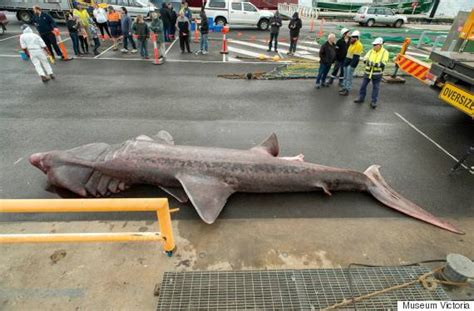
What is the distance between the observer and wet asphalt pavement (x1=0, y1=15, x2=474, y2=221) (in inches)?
183

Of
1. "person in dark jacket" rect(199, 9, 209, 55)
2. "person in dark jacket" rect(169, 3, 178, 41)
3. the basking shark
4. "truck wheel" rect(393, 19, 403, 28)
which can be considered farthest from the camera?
"truck wheel" rect(393, 19, 403, 28)

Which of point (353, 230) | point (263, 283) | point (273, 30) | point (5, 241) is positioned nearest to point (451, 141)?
point (353, 230)

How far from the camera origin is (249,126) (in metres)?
7.13

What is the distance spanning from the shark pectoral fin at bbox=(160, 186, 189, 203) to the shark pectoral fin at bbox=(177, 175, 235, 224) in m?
0.34

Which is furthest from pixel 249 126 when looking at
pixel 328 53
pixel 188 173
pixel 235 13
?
pixel 235 13

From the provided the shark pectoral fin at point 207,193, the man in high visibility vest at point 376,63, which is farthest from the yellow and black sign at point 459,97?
the shark pectoral fin at point 207,193

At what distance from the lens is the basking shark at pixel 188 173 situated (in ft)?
14.1

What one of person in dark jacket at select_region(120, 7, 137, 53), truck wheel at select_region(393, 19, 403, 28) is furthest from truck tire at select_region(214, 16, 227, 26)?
truck wheel at select_region(393, 19, 403, 28)

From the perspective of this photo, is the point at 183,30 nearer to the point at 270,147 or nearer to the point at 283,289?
the point at 270,147

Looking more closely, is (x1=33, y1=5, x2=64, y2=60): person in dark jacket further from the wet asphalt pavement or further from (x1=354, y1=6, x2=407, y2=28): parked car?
(x1=354, y1=6, x2=407, y2=28): parked car

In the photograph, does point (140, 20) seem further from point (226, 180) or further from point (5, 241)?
point (5, 241)

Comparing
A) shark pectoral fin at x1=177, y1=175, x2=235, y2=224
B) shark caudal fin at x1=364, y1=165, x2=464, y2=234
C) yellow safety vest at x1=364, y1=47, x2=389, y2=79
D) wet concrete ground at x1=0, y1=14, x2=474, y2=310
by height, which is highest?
yellow safety vest at x1=364, y1=47, x2=389, y2=79

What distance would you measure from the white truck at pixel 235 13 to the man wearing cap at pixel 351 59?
45.2 ft

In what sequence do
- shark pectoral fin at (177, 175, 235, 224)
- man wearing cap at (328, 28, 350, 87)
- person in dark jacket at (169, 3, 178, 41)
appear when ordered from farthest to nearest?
person in dark jacket at (169, 3, 178, 41), man wearing cap at (328, 28, 350, 87), shark pectoral fin at (177, 175, 235, 224)
